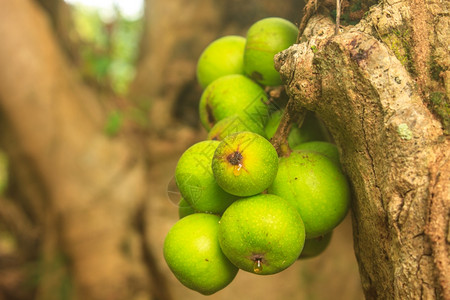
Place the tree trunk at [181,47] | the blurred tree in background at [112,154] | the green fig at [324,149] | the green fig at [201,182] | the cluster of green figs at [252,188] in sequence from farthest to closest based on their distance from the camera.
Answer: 1. the tree trunk at [181,47]
2. the blurred tree in background at [112,154]
3. the green fig at [324,149]
4. the green fig at [201,182]
5. the cluster of green figs at [252,188]

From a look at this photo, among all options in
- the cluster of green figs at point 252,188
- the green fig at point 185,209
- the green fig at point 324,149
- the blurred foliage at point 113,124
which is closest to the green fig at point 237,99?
the cluster of green figs at point 252,188

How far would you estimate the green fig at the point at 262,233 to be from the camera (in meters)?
1.14

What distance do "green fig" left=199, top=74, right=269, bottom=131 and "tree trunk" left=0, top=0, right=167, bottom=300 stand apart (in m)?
2.22

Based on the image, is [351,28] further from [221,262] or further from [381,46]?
[221,262]

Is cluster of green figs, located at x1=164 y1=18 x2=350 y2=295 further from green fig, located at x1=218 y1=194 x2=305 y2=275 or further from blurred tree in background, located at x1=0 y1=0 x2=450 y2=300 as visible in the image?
blurred tree in background, located at x1=0 y1=0 x2=450 y2=300

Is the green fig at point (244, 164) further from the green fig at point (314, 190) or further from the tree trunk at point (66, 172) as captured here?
the tree trunk at point (66, 172)

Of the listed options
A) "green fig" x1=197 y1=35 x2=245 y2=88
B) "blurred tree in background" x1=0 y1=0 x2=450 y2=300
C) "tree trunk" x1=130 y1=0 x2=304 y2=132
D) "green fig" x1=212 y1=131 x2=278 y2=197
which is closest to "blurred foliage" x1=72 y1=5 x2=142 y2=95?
"blurred tree in background" x1=0 y1=0 x2=450 y2=300

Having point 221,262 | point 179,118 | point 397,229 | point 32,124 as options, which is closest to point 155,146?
point 179,118

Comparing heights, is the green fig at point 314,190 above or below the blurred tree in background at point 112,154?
above

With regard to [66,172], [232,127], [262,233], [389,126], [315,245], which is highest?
[389,126]

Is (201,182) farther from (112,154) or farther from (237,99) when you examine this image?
(112,154)

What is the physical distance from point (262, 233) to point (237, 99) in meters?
0.49

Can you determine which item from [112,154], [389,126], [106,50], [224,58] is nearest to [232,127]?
[224,58]

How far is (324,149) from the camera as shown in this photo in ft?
4.55
